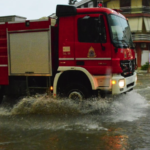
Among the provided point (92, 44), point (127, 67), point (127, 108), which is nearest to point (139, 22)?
point (127, 108)

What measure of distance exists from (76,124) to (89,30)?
2522 mm

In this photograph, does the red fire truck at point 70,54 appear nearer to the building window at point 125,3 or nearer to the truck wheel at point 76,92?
the truck wheel at point 76,92

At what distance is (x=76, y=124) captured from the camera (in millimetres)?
6164

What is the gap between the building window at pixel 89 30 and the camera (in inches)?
276

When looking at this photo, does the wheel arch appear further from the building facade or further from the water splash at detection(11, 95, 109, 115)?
the building facade

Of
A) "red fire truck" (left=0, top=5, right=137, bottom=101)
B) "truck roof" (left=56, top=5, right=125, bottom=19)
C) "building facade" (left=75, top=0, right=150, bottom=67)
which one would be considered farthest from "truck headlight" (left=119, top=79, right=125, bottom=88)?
"building facade" (left=75, top=0, right=150, bottom=67)

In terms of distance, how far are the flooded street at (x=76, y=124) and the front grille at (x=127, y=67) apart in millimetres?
911

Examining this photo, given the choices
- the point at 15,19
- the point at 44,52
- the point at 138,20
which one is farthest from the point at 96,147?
the point at 138,20

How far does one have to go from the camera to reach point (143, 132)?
5.43m

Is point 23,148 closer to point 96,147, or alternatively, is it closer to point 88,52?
point 96,147

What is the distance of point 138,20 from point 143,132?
1080 inches

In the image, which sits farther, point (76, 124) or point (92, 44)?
point (92, 44)

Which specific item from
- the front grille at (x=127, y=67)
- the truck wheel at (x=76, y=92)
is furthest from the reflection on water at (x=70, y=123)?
the front grille at (x=127, y=67)

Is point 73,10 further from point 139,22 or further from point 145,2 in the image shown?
point 145,2
